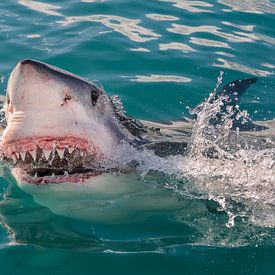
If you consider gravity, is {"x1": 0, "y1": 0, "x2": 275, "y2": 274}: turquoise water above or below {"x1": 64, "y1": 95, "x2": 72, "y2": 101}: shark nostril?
below

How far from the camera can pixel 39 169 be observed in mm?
3279

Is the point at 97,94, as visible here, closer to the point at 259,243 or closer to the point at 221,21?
the point at 259,243

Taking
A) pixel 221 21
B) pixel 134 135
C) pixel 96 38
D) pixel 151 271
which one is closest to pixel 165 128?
pixel 134 135

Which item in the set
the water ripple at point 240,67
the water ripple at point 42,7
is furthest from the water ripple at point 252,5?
the water ripple at point 42,7

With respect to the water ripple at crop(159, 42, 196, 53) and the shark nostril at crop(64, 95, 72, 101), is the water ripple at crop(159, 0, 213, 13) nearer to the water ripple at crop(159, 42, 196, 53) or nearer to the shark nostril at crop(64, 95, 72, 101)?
the water ripple at crop(159, 42, 196, 53)

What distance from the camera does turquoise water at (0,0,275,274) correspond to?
342cm

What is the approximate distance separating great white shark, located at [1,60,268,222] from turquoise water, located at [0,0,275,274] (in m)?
→ 0.18

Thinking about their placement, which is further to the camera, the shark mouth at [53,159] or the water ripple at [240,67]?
the water ripple at [240,67]

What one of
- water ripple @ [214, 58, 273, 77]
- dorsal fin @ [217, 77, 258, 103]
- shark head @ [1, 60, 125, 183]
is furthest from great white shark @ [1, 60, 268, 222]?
water ripple @ [214, 58, 273, 77]

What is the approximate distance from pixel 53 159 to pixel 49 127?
0.17 meters

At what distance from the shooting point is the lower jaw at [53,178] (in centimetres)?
327

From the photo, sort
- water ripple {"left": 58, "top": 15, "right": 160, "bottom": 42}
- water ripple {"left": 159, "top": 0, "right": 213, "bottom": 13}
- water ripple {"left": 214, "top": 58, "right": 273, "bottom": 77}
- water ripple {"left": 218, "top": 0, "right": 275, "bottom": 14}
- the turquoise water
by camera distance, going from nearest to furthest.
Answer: the turquoise water → water ripple {"left": 214, "top": 58, "right": 273, "bottom": 77} → water ripple {"left": 58, "top": 15, "right": 160, "bottom": 42} → water ripple {"left": 159, "top": 0, "right": 213, "bottom": 13} → water ripple {"left": 218, "top": 0, "right": 275, "bottom": 14}

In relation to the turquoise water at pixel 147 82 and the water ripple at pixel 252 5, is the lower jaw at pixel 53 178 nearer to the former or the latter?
the turquoise water at pixel 147 82

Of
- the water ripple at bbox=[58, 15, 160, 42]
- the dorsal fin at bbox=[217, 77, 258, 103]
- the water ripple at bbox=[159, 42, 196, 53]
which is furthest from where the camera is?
the water ripple at bbox=[58, 15, 160, 42]
